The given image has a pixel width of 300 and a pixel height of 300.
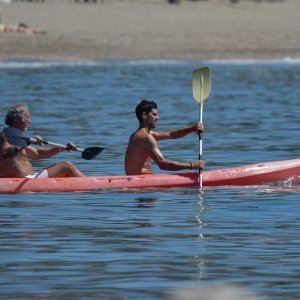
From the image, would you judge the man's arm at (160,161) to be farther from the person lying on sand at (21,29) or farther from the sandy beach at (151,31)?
the person lying on sand at (21,29)

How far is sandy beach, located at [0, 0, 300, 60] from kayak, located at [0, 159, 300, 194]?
2452 centimetres

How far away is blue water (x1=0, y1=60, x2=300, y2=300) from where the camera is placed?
9.32 m

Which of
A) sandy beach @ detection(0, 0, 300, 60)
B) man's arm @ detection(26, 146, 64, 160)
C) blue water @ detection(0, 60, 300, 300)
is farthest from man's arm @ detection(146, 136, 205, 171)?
sandy beach @ detection(0, 0, 300, 60)

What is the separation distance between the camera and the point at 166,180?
14.3 m

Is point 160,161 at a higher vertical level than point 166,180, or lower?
higher

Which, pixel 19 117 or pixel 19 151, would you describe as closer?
pixel 19 117

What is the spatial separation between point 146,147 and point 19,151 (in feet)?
4.23

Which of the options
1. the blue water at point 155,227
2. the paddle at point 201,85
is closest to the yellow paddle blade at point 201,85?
the paddle at point 201,85

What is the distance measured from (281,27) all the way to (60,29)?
724 centimetres

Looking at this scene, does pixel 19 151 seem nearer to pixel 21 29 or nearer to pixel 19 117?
pixel 19 117

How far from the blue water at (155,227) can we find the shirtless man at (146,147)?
30 centimetres

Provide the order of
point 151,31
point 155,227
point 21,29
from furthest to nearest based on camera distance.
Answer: point 151,31, point 21,29, point 155,227

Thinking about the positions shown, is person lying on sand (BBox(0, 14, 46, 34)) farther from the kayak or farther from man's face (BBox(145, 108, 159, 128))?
man's face (BBox(145, 108, 159, 128))

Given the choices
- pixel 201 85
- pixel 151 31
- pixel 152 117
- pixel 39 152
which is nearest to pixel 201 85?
pixel 201 85
